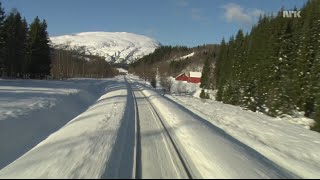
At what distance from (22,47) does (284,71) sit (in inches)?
1788

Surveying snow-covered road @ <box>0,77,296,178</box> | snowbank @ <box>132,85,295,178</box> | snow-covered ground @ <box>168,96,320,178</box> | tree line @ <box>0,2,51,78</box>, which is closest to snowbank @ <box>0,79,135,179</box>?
snow-covered road @ <box>0,77,296,178</box>

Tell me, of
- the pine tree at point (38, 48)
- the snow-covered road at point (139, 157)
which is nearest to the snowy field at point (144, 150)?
the snow-covered road at point (139, 157)

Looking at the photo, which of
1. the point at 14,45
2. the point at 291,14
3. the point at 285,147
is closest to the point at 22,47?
the point at 14,45

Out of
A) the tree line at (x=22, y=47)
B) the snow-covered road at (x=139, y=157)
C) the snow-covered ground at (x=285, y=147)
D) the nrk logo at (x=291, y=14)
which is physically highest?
the nrk logo at (x=291, y=14)

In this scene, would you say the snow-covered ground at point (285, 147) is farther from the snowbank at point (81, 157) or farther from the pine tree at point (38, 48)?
the pine tree at point (38, 48)

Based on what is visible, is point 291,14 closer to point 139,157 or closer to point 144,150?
point 144,150

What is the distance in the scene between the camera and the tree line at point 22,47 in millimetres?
64812

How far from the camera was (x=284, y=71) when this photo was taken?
4256cm

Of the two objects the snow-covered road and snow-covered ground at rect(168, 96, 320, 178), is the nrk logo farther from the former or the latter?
the snow-covered road

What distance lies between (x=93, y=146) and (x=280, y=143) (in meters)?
7.28

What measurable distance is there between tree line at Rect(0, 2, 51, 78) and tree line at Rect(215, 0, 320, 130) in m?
36.1

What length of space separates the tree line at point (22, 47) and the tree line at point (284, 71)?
118 feet

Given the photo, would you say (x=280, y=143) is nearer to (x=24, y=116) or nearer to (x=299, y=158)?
(x=299, y=158)

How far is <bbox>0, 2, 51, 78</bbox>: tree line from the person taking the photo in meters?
64.8
